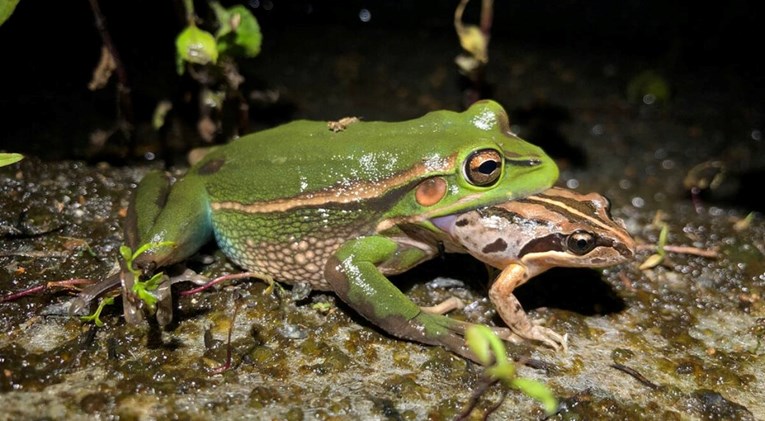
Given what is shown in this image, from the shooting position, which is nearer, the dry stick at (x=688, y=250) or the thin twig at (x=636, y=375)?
the thin twig at (x=636, y=375)

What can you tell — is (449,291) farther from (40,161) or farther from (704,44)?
(704,44)

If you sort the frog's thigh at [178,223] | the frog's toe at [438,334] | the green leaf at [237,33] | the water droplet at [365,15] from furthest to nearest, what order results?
the water droplet at [365,15], the green leaf at [237,33], the frog's thigh at [178,223], the frog's toe at [438,334]

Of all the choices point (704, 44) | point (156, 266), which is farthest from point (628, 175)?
point (156, 266)

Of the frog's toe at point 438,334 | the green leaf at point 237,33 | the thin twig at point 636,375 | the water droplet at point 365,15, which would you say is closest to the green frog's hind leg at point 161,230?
the green leaf at point 237,33

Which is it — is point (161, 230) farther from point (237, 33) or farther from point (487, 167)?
point (487, 167)

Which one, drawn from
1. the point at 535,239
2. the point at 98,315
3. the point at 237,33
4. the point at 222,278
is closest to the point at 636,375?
the point at 535,239

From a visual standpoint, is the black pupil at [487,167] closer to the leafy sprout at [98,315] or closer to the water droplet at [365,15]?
the leafy sprout at [98,315]

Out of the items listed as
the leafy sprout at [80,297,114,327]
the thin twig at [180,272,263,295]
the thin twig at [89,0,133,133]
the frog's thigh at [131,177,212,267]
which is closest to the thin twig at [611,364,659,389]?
the thin twig at [180,272,263,295]

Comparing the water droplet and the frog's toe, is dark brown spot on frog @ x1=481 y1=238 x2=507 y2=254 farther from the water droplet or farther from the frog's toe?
the water droplet

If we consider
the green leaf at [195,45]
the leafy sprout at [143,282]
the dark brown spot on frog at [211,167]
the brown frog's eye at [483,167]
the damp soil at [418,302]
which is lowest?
the damp soil at [418,302]
